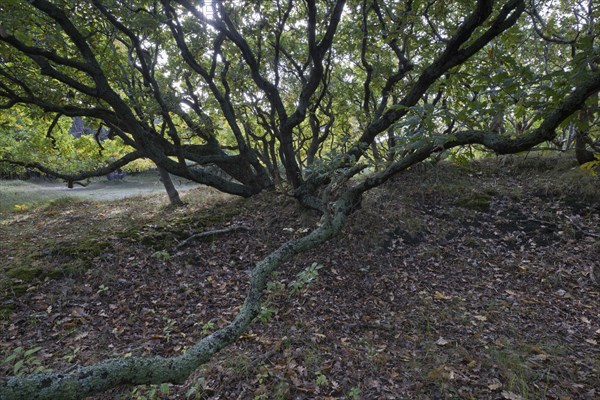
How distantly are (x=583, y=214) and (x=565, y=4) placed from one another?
5928 mm

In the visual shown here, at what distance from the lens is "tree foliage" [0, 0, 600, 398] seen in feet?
8.31

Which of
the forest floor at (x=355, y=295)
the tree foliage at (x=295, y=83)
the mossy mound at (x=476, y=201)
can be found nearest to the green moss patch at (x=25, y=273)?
the forest floor at (x=355, y=295)

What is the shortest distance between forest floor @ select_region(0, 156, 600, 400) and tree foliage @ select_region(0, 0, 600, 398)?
131cm

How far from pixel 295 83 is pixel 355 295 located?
7.07 metres

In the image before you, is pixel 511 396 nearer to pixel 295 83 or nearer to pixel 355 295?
pixel 355 295

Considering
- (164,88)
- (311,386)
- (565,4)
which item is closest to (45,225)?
(164,88)

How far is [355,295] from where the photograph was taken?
5.19 meters

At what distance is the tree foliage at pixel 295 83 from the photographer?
253 cm

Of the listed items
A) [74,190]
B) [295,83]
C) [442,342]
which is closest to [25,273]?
[442,342]

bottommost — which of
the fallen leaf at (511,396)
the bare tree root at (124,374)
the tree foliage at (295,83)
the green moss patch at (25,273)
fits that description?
the fallen leaf at (511,396)

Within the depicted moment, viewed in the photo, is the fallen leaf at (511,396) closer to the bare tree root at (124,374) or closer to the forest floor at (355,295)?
the forest floor at (355,295)

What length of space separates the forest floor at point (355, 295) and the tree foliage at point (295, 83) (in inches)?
51.7

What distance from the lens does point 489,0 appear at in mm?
4203

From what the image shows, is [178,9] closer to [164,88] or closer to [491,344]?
[164,88]
